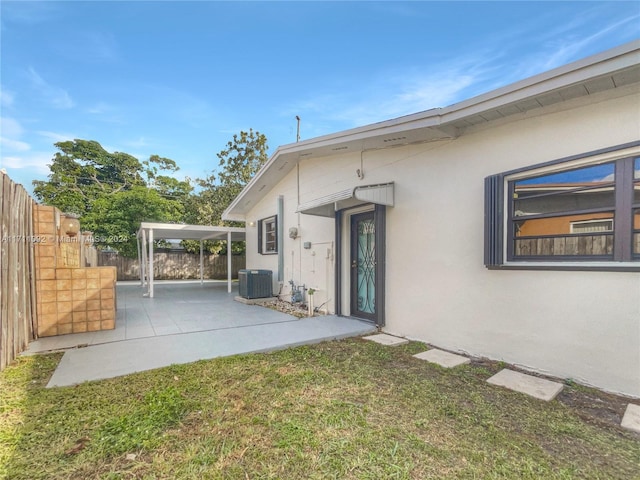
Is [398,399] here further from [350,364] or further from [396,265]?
[396,265]

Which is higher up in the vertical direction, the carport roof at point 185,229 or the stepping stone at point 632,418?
the carport roof at point 185,229

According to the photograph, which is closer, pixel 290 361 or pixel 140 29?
pixel 290 361

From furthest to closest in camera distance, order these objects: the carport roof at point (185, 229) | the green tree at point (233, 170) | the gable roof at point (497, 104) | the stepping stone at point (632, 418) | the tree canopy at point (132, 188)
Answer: the green tree at point (233, 170), the tree canopy at point (132, 188), the carport roof at point (185, 229), the gable roof at point (497, 104), the stepping stone at point (632, 418)

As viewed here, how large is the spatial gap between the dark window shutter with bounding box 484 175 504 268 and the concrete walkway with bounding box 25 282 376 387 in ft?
8.17

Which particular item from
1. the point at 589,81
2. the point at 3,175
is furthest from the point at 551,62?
the point at 3,175

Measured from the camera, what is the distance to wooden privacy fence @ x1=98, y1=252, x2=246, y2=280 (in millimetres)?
16562

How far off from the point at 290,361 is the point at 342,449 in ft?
6.32

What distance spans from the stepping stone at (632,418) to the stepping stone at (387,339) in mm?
2587

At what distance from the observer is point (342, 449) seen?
2184mm

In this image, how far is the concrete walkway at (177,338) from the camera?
12.3 feet

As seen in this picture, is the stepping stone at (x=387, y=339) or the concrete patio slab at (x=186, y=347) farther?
the stepping stone at (x=387, y=339)

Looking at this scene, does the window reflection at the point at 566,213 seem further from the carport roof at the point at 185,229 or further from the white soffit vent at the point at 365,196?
the carport roof at the point at 185,229

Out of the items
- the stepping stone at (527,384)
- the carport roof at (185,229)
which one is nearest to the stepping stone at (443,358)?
the stepping stone at (527,384)

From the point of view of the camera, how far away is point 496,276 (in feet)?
13.4
